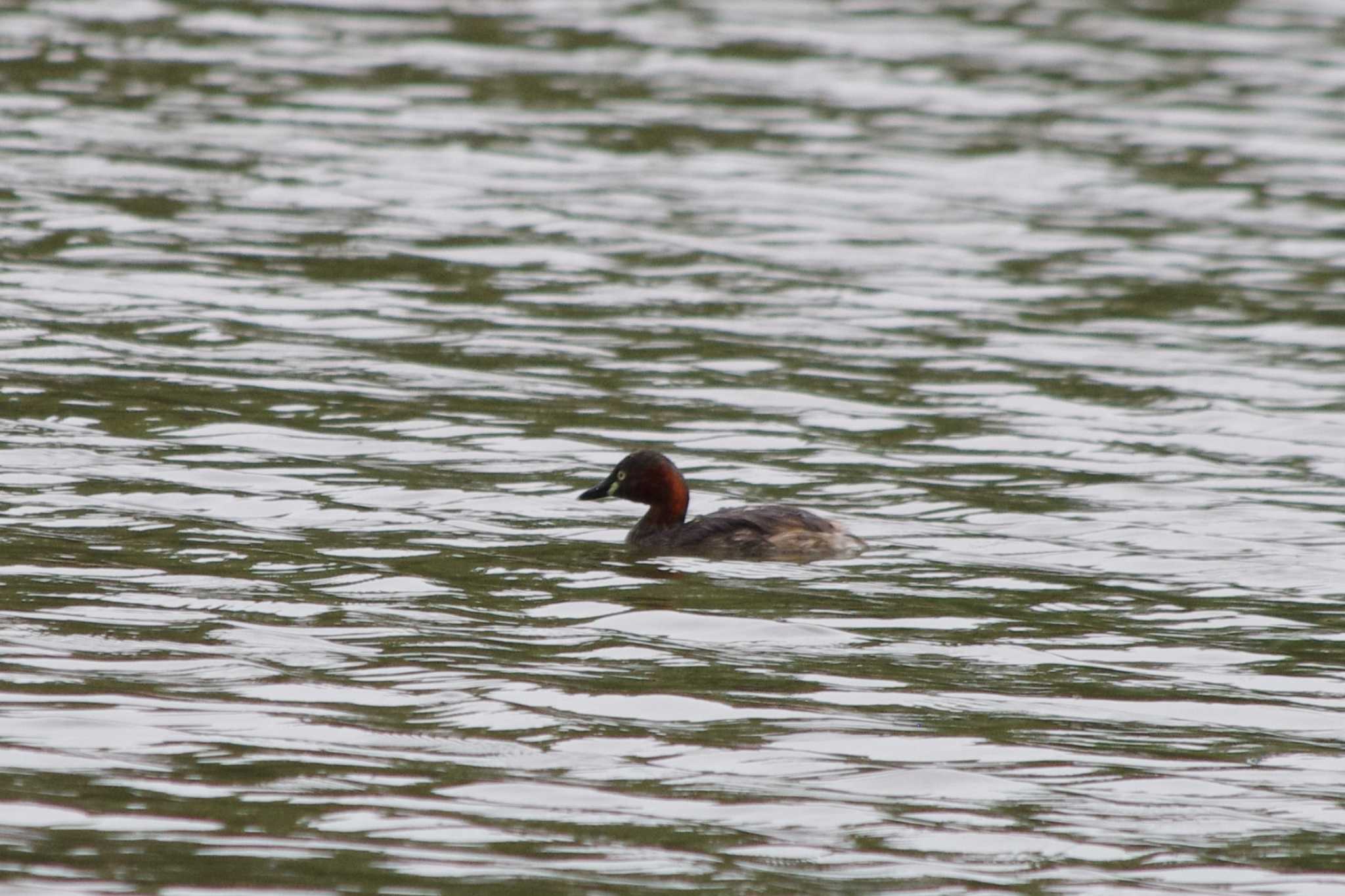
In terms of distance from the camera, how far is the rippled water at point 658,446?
7.55 m

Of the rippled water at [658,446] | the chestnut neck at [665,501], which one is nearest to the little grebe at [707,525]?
the chestnut neck at [665,501]

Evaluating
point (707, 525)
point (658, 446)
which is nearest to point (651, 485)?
point (707, 525)

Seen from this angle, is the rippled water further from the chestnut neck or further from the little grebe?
the chestnut neck

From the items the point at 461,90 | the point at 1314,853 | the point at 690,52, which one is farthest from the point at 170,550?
the point at 690,52

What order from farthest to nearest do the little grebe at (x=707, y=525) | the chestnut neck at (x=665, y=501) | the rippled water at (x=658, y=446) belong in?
the chestnut neck at (x=665, y=501), the little grebe at (x=707, y=525), the rippled water at (x=658, y=446)

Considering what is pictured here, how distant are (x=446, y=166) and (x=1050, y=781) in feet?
46.4

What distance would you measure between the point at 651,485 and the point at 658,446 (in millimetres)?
1801

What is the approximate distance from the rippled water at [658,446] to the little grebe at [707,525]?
14 centimetres

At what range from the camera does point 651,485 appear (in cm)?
1177

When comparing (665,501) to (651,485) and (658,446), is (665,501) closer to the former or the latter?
(651,485)

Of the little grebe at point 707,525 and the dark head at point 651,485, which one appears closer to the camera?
the little grebe at point 707,525

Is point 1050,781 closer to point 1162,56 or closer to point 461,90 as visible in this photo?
point 461,90

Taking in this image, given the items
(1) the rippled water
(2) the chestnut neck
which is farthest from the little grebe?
(1) the rippled water

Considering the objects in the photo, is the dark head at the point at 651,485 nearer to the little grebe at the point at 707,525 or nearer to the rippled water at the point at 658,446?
the little grebe at the point at 707,525
